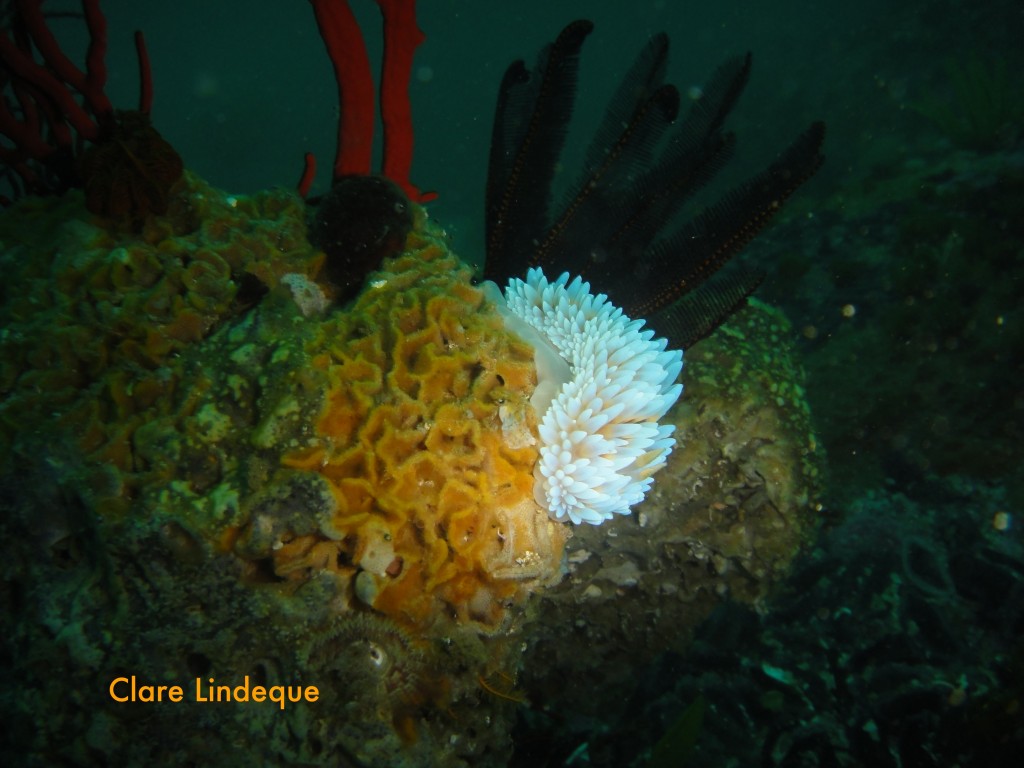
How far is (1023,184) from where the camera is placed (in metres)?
6.39

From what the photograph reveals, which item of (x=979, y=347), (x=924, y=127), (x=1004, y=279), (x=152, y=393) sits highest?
(x=924, y=127)

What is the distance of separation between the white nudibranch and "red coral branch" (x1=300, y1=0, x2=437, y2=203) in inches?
66.5

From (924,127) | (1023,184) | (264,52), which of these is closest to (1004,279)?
(1023,184)

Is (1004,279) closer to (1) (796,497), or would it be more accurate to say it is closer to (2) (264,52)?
(1) (796,497)

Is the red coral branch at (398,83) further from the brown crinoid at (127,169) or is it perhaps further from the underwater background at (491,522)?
the brown crinoid at (127,169)

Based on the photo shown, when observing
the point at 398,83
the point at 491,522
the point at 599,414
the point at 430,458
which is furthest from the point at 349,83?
the point at 491,522

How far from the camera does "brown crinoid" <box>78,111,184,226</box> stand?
257cm

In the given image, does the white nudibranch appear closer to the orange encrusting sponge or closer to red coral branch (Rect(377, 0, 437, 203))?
the orange encrusting sponge

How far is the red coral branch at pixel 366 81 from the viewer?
135 inches

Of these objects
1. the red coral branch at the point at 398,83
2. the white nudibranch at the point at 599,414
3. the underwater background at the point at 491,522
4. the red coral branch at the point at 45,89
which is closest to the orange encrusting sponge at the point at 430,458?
the underwater background at the point at 491,522

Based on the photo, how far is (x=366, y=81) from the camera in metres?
3.64

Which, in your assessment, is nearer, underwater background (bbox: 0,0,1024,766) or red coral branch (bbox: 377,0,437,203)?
underwater background (bbox: 0,0,1024,766)

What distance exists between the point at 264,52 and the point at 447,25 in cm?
2308

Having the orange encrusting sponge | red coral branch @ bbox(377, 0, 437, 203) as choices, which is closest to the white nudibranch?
the orange encrusting sponge
